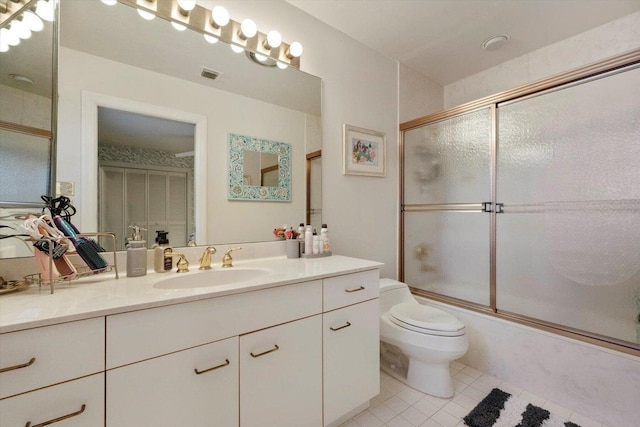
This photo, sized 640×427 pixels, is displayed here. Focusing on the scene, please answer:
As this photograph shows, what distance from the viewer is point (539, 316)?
5.31 ft

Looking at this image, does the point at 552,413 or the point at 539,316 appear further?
the point at 539,316

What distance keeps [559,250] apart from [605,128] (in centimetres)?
69

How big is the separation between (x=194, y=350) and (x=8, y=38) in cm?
132

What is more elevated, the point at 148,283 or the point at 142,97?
the point at 142,97

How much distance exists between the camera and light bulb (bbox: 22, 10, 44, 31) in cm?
102

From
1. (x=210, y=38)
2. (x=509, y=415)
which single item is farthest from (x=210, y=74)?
(x=509, y=415)

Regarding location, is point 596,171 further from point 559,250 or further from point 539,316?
point 539,316

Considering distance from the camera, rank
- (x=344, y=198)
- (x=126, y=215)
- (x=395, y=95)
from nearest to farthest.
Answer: (x=126, y=215)
(x=344, y=198)
(x=395, y=95)

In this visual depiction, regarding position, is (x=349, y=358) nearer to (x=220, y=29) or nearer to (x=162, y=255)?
(x=162, y=255)

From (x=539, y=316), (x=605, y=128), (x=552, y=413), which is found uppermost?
(x=605, y=128)

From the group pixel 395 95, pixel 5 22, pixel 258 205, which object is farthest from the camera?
pixel 395 95

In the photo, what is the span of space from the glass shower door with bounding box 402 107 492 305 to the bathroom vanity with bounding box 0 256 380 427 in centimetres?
98

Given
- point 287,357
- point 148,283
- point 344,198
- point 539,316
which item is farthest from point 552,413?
point 148,283

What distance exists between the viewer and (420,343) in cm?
146
